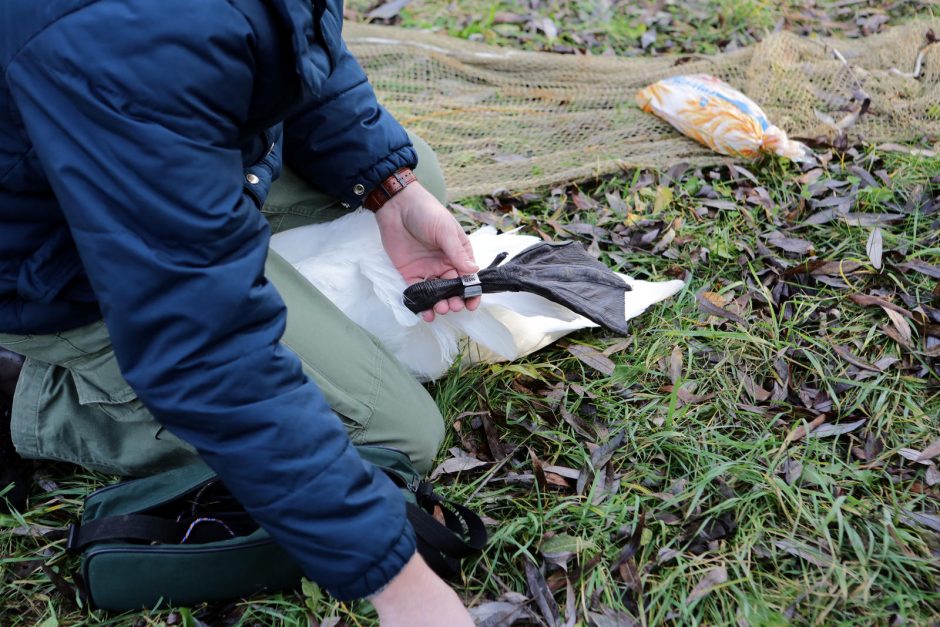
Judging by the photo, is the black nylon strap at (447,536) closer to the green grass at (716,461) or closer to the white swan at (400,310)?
the green grass at (716,461)

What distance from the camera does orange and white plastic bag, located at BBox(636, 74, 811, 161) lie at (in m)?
3.11

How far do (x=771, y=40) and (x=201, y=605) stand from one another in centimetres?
337

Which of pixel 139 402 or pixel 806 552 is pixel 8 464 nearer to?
pixel 139 402

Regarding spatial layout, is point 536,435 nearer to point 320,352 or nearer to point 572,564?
point 572,564

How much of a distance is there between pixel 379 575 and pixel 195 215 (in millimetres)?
714

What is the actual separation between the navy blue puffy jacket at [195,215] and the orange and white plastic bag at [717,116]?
2.20 m

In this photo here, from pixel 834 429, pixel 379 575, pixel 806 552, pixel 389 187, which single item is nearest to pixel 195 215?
pixel 379 575

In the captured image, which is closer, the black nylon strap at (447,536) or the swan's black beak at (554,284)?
the black nylon strap at (447,536)

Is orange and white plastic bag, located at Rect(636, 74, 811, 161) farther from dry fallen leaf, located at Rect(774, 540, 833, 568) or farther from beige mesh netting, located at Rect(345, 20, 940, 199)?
dry fallen leaf, located at Rect(774, 540, 833, 568)

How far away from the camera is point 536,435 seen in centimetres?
220

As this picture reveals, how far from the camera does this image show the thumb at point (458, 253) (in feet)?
7.02

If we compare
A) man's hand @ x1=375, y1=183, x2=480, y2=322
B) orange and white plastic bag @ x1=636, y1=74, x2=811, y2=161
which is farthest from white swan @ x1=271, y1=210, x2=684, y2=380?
orange and white plastic bag @ x1=636, y1=74, x2=811, y2=161

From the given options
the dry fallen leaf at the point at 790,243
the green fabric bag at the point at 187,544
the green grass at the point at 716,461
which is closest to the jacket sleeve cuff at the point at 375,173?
the green grass at the point at 716,461

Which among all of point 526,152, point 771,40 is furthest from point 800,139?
point 526,152
